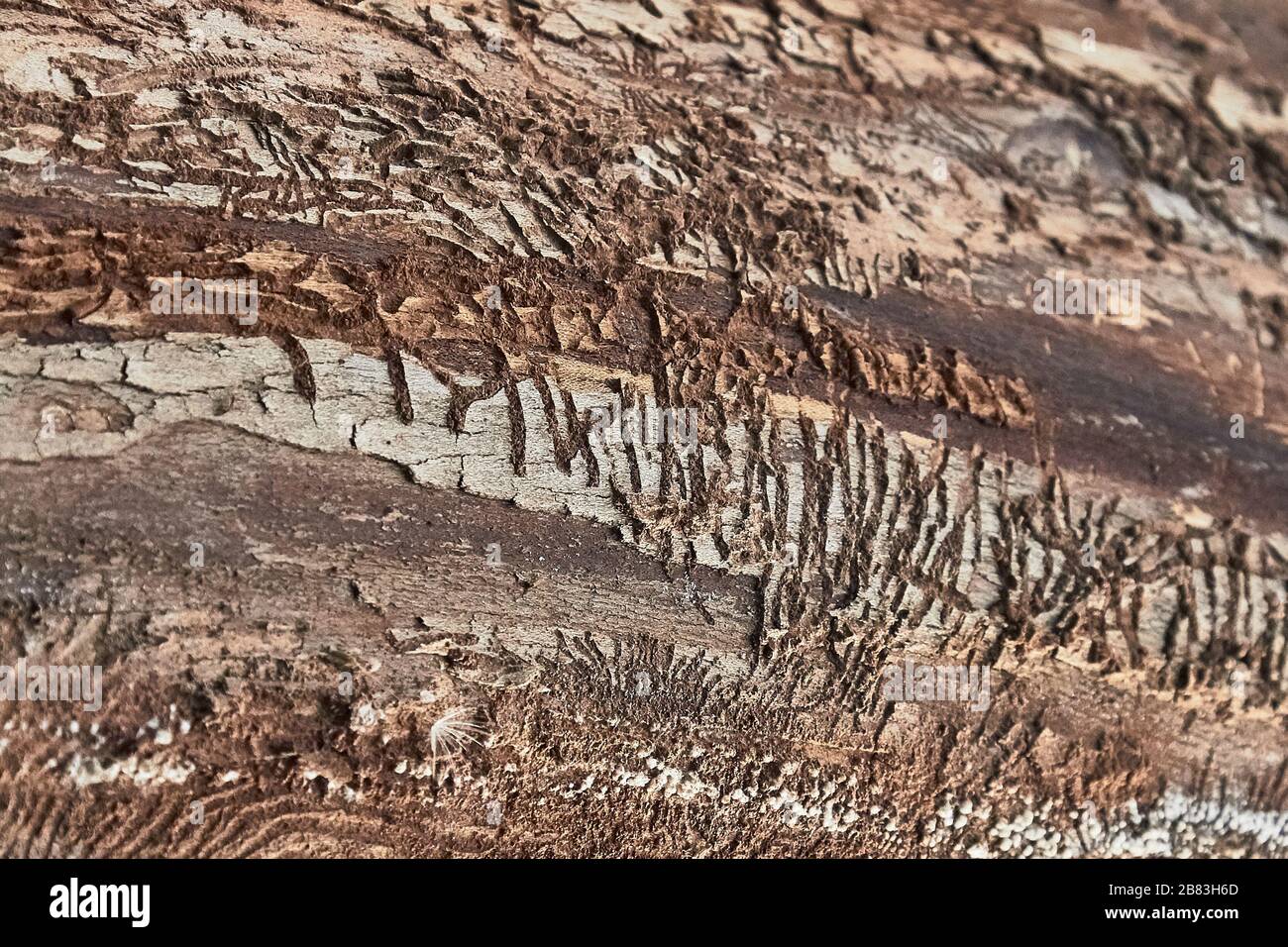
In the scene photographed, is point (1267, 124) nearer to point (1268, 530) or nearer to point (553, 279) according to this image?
point (1268, 530)

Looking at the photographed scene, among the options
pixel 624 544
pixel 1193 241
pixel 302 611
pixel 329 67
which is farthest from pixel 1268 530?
pixel 329 67

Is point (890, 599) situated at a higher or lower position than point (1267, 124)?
lower
